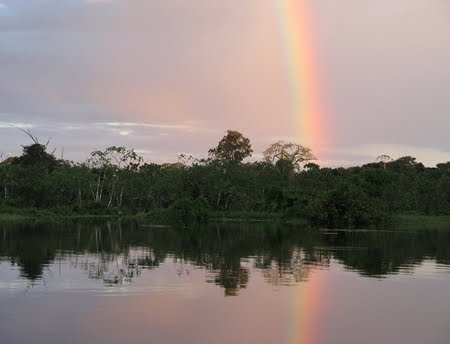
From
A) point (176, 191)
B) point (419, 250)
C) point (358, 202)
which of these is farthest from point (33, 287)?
point (176, 191)

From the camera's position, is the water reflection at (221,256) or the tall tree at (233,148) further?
the tall tree at (233,148)

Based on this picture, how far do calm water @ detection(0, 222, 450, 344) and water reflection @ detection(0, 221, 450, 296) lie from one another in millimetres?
59

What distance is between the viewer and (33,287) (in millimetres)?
15422

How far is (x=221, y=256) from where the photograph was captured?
80.2ft

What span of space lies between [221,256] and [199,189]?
148ft

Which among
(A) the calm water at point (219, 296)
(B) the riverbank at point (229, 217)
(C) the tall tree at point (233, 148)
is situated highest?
A: (C) the tall tree at point (233, 148)

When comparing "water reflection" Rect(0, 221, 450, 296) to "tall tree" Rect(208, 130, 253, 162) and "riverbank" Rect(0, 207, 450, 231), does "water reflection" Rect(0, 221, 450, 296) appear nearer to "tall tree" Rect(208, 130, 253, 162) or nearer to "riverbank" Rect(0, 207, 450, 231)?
"riverbank" Rect(0, 207, 450, 231)

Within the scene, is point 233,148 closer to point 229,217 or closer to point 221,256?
point 229,217

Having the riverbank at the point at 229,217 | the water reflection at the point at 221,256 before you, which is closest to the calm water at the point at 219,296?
the water reflection at the point at 221,256

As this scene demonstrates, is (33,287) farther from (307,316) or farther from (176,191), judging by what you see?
(176,191)

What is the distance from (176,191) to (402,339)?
2333 inches

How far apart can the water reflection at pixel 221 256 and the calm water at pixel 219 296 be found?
59 mm

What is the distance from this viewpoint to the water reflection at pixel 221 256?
1883cm

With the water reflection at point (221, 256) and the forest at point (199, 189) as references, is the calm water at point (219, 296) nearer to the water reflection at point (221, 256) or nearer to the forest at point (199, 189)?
the water reflection at point (221, 256)
